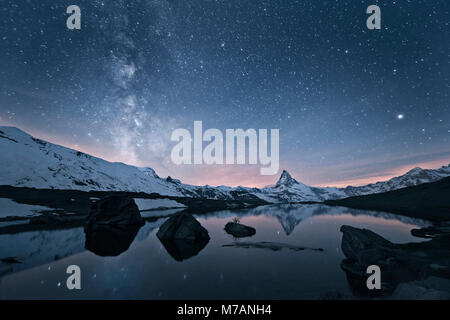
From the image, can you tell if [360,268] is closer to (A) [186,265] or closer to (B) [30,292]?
(A) [186,265]

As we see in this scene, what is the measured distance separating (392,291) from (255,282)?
9.01m

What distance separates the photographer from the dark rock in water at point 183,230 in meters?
34.7

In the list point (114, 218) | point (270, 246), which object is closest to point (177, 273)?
point (270, 246)

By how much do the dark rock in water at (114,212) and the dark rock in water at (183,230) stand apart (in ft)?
76.0

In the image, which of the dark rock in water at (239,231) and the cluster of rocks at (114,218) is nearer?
→ the dark rock in water at (239,231)

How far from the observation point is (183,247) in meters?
29.1

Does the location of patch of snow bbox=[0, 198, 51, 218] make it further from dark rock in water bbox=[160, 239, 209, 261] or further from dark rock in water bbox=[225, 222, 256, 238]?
dark rock in water bbox=[225, 222, 256, 238]

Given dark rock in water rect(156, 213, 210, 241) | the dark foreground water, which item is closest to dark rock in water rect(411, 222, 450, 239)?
the dark foreground water

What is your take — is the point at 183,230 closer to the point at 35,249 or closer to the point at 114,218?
the point at 35,249

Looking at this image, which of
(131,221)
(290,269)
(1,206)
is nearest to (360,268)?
(290,269)

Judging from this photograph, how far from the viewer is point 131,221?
55344 mm

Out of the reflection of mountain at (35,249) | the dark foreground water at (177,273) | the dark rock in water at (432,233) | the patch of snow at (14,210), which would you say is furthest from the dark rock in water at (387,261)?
the patch of snow at (14,210)

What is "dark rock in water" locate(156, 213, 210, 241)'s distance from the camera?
34688 millimetres

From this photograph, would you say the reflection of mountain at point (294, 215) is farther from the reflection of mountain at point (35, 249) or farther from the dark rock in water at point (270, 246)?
the reflection of mountain at point (35, 249)
